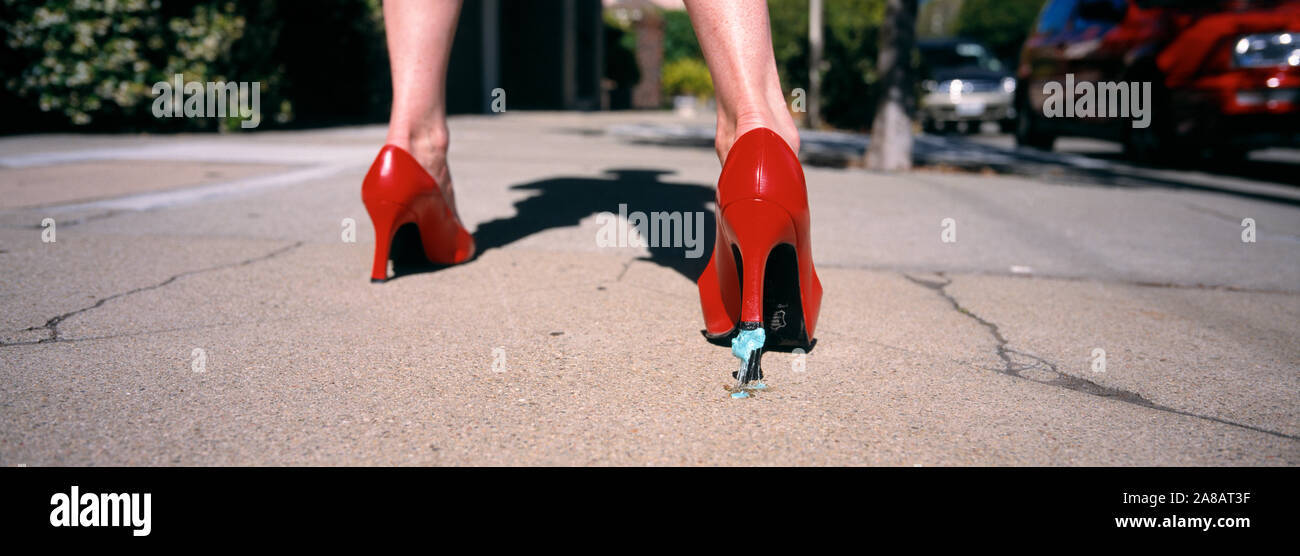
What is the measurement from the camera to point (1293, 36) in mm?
6438

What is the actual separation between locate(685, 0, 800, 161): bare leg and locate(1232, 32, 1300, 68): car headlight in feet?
19.6

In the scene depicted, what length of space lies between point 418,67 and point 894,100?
583cm

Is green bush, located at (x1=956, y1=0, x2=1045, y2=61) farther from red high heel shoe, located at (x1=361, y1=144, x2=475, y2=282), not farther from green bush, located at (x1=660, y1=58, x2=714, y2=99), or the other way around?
red high heel shoe, located at (x1=361, y1=144, x2=475, y2=282)

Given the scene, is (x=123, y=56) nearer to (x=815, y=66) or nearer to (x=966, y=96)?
(x=815, y=66)

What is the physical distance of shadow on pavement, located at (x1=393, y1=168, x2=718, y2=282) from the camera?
316cm

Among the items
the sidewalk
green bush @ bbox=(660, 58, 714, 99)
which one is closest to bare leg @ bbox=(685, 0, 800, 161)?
the sidewalk

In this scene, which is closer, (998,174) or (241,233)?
(241,233)

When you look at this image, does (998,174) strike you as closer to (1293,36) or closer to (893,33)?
(893,33)

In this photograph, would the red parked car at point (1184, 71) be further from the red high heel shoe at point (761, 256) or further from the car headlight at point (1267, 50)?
the red high heel shoe at point (761, 256)

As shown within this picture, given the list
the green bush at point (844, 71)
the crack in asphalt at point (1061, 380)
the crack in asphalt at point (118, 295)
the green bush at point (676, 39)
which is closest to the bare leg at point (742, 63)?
the crack in asphalt at point (1061, 380)

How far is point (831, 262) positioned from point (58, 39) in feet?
28.4

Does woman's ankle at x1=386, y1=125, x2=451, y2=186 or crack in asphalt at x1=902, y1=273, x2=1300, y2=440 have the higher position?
woman's ankle at x1=386, y1=125, x2=451, y2=186

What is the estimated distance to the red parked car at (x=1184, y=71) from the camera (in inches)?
256
